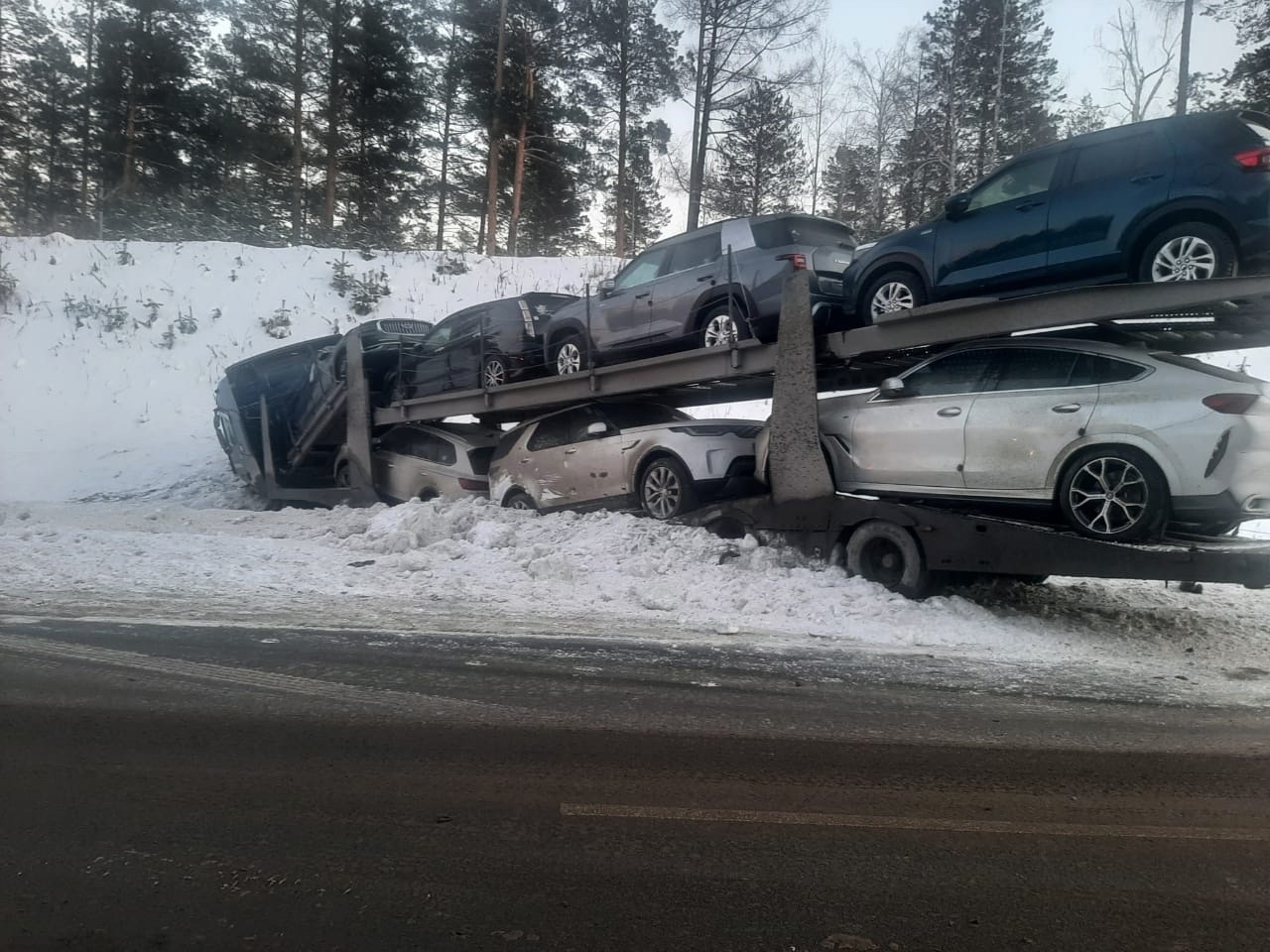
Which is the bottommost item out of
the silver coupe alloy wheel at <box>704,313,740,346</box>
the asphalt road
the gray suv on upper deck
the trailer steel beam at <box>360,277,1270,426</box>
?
the asphalt road

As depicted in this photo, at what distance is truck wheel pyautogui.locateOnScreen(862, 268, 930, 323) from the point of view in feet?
27.9

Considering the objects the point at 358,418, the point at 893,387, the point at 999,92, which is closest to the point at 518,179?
the point at 999,92

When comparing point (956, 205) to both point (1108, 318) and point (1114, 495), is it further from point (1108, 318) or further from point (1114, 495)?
point (1114, 495)

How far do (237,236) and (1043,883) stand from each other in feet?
109


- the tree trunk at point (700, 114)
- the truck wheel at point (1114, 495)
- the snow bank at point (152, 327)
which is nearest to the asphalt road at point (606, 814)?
the truck wheel at point (1114, 495)

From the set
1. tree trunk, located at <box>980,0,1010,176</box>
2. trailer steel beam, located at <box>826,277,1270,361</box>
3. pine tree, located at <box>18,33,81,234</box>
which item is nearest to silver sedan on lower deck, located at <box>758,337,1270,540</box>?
trailer steel beam, located at <box>826,277,1270,361</box>

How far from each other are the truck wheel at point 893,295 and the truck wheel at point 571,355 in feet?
13.7

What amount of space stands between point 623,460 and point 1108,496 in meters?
5.38

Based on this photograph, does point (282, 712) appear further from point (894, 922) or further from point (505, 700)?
point (894, 922)

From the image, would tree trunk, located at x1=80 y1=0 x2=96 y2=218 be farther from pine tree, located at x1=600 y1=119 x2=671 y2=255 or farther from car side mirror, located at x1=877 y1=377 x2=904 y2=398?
car side mirror, located at x1=877 y1=377 x2=904 y2=398

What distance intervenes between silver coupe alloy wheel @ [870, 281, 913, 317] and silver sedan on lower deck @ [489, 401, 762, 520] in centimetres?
209

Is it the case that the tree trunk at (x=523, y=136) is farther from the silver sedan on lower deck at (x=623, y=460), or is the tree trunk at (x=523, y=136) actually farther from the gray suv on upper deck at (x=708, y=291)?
the gray suv on upper deck at (x=708, y=291)

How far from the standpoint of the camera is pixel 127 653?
629 cm

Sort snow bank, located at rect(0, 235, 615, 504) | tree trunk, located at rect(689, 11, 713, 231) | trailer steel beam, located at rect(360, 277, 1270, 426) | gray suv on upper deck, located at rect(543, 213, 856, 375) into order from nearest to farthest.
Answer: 1. trailer steel beam, located at rect(360, 277, 1270, 426)
2. gray suv on upper deck, located at rect(543, 213, 856, 375)
3. snow bank, located at rect(0, 235, 615, 504)
4. tree trunk, located at rect(689, 11, 713, 231)
